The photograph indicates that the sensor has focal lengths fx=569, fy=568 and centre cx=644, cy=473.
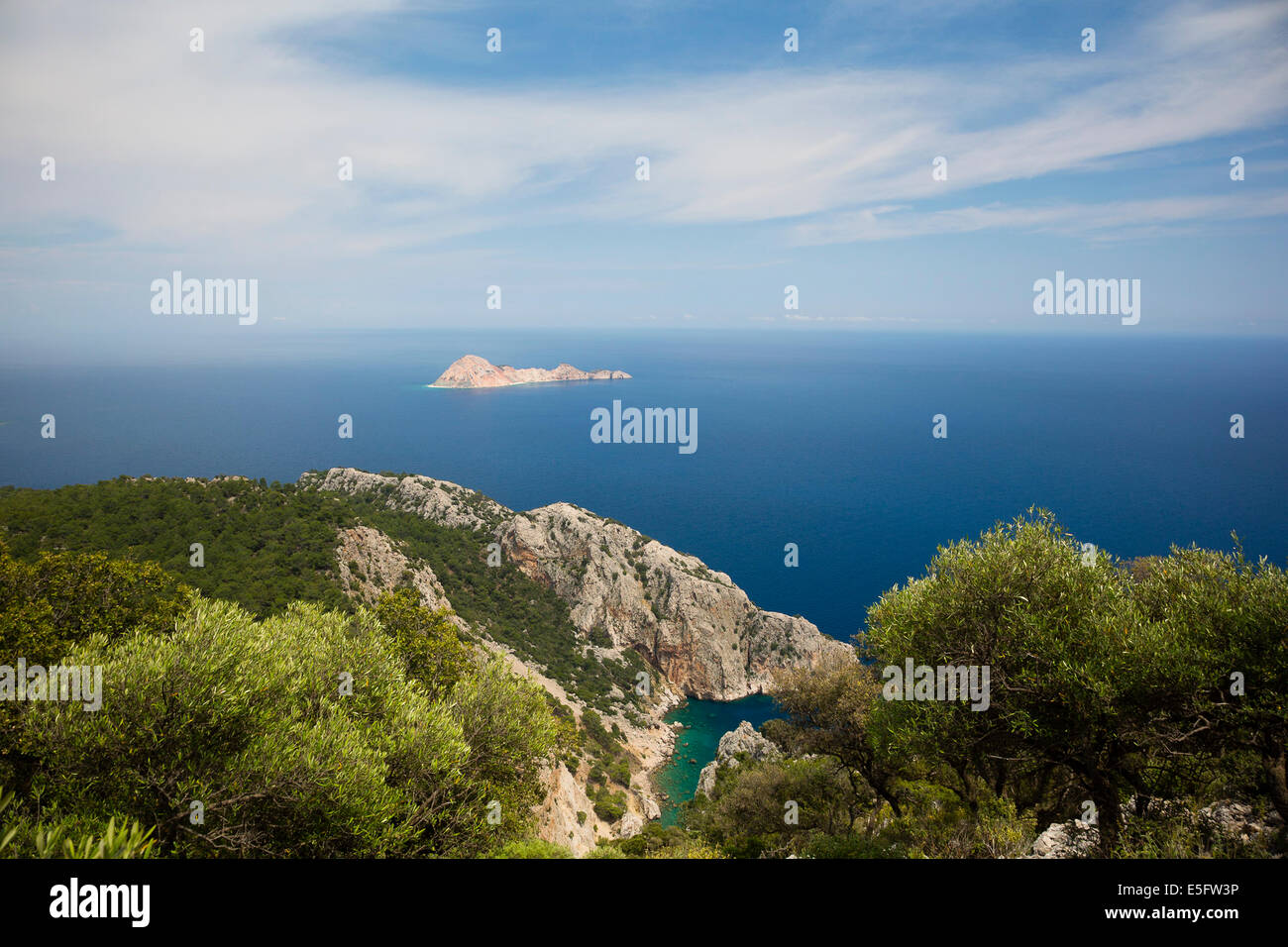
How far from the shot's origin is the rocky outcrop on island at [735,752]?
41.1 metres

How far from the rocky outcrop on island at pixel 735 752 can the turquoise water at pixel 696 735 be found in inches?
122

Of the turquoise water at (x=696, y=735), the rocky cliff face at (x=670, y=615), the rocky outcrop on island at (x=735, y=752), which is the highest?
the rocky cliff face at (x=670, y=615)

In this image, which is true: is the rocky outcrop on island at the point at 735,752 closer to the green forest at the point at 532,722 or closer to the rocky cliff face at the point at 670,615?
the rocky cliff face at the point at 670,615

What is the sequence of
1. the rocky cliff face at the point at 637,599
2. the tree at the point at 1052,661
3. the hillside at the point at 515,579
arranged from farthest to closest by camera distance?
the rocky cliff face at the point at 637,599 → the hillside at the point at 515,579 → the tree at the point at 1052,661

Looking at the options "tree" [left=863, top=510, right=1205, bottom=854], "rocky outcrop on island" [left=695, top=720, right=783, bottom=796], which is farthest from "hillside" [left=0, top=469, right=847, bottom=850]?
"tree" [left=863, top=510, right=1205, bottom=854]

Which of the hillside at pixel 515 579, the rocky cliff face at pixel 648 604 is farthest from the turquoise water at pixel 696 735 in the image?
the rocky cliff face at pixel 648 604

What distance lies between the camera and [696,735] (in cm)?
6116

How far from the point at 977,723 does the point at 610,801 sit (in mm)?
32495

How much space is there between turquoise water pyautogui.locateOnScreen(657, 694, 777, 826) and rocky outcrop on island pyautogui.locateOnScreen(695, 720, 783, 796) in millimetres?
3111

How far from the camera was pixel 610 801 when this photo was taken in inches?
1547

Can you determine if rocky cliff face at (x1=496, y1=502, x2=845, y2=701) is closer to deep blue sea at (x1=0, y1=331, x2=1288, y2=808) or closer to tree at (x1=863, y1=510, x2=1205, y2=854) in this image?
deep blue sea at (x1=0, y1=331, x2=1288, y2=808)

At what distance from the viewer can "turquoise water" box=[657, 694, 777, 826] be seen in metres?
48.0
